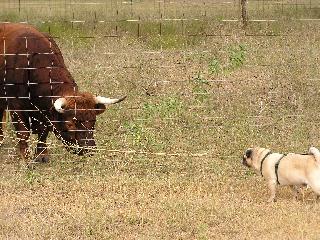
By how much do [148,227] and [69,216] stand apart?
0.74 m

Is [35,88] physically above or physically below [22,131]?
above

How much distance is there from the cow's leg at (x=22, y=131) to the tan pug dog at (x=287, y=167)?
271 centimetres

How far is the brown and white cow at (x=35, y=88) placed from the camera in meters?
8.19

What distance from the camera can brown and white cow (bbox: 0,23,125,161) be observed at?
8188 millimetres

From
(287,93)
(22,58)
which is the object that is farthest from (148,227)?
(287,93)

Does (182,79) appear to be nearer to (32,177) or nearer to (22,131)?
(22,131)

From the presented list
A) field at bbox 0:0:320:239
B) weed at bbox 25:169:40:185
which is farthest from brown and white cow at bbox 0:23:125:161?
weed at bbox 25:169:40:185

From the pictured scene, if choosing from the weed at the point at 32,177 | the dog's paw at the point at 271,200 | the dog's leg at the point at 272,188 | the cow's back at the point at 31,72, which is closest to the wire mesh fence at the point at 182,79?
the cow's back at the point at 31,72

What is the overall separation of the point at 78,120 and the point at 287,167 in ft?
7.81

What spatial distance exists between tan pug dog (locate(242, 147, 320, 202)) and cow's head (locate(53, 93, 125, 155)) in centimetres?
167

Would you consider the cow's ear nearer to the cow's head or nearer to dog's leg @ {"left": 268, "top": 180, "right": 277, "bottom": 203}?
the cow's head

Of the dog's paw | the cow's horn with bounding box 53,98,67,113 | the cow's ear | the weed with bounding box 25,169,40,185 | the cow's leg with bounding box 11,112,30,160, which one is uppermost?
the cow's horn with bounding box 53,98,67,113

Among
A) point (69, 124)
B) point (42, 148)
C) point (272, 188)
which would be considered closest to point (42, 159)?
point (42, 148)

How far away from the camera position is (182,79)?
37.4ft
